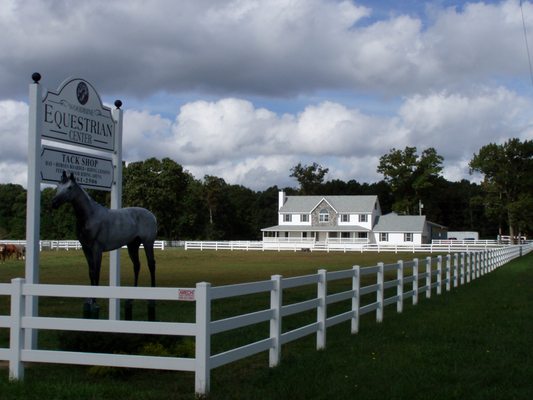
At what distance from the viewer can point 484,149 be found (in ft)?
321

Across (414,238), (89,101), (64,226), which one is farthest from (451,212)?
(89,101)

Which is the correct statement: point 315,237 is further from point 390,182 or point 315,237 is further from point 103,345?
point 103,345

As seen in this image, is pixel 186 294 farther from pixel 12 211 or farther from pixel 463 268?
pixel 12 211

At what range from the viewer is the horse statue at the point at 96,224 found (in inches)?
400

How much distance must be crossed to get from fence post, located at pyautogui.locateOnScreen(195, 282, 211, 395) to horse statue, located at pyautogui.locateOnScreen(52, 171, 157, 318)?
10.1 ft

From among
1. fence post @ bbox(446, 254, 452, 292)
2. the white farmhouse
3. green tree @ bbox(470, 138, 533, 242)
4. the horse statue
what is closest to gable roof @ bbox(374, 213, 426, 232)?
the white farmhouse

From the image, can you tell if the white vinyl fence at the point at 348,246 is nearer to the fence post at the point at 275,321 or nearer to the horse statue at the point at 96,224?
the horse statue at the point at 96,224

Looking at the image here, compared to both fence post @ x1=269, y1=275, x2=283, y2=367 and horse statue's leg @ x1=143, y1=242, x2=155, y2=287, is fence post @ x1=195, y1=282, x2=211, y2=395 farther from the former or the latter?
horse statue's leg @ x1=143, y1=242, x2=155, y2=287

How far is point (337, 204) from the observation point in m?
93.1

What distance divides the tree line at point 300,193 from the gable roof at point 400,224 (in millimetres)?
9031

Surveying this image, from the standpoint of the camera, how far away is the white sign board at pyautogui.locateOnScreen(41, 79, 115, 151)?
10.3 meters

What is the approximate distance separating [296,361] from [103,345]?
2.62 m

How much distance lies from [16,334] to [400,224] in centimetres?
8537

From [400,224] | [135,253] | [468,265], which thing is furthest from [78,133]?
[400,224]
